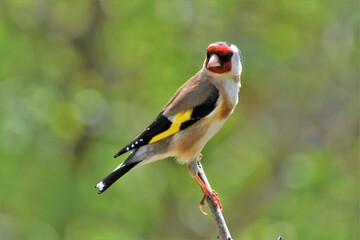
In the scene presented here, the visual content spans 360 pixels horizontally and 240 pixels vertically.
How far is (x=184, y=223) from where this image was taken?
10.4m

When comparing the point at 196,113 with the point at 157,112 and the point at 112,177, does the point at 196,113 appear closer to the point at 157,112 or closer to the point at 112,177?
the point at 112,177

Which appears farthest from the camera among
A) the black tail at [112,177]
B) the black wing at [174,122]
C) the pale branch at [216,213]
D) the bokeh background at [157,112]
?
the bokeh background at [157,112]

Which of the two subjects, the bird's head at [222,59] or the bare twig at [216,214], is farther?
the bird's head at [222,59]

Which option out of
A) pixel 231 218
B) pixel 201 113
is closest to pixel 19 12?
pixel 231 218

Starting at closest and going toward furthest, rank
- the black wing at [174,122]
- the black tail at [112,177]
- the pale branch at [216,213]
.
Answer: the pale branch at [216,213]
the black tail at [112,177]
the black wing at [174,122]

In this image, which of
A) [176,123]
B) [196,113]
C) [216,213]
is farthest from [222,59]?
[216,213]

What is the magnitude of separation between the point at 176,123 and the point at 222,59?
17.5 inches

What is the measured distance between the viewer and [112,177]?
15.1 ft

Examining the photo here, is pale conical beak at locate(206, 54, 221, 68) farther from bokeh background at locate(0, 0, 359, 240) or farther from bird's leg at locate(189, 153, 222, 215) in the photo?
bokeh background at locate(0, 0, 359, 240)

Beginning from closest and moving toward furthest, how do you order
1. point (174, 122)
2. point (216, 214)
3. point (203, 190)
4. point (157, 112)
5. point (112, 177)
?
point (216, 214) < point (112, 177) < point (203, 190) < point (174, 122) < point (157, 112)

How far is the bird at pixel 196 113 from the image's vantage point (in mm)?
4824

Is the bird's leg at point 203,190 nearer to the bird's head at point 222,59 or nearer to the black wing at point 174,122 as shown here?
the black wing at point 174,122

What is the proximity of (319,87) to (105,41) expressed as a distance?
2.66 metres

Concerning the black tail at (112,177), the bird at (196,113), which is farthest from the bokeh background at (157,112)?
the black tail at (112,177)
